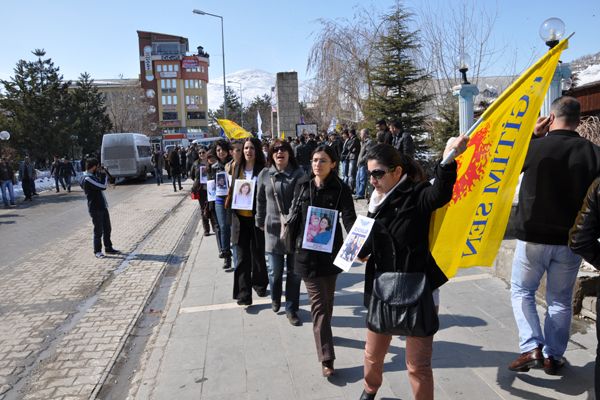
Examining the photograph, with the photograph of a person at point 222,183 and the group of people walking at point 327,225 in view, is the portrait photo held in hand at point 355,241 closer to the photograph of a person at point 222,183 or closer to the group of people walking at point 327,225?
the group of people walking at point 327,225

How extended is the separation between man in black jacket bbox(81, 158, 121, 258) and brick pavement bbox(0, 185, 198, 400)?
0.56 metres

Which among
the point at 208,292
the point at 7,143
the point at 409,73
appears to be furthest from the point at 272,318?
the point at 7,143

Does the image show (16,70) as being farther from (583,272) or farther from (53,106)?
(583,272)

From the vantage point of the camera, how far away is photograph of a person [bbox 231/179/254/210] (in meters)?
5.52

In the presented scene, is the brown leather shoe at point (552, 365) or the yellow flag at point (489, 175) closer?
the yellow flag at point (489, 175)

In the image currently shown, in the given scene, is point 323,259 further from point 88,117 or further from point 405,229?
point 88,117

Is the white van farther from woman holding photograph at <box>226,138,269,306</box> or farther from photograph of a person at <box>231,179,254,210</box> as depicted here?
photograph of a person at <box>231,179,254,210</box>

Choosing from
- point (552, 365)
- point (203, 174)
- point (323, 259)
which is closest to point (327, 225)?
point (323, 259)

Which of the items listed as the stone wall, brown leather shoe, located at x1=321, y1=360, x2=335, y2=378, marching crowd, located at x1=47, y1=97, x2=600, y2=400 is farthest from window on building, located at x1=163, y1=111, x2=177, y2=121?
brown leather shoe, located at x1=321, y1=360, x2=335, y2=378

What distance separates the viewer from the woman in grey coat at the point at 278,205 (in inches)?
189

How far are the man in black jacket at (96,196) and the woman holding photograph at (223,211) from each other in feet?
8.22

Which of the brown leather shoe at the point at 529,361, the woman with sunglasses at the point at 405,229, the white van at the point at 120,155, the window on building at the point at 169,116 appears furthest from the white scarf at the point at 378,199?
the window on building at the point at 169,116

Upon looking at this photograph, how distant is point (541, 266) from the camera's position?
341cm

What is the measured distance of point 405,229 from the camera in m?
2.83
